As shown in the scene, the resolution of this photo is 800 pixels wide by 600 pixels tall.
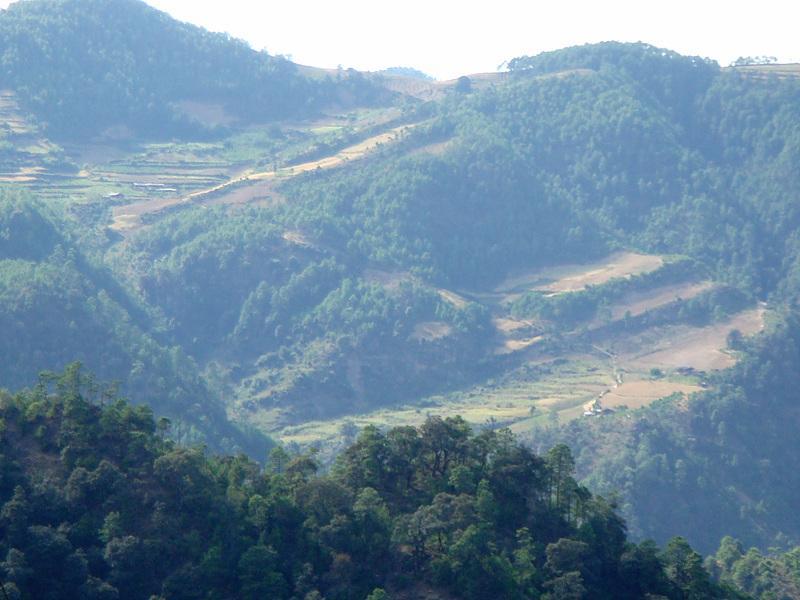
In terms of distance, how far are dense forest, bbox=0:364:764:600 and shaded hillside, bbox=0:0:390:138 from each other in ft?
322

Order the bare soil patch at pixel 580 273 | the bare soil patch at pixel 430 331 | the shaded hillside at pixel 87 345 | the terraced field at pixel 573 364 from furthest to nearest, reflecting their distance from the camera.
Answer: the bare soil patch at pixel 580 273
the bare soil patch at pixel 430 331
the terraced field at pixel 573 364
the shaded hillside at pixel 87 345

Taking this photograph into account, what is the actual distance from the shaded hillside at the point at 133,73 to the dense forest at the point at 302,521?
98.1m

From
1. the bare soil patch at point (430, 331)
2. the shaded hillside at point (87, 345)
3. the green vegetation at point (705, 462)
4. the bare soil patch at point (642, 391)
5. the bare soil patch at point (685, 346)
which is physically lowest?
the green vegetation at point (705, 462)

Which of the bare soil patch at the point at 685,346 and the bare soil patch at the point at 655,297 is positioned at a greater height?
the bare soil patch at the point at 655,297

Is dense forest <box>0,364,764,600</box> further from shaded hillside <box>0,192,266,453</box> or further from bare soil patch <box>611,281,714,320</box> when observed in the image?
bare soil patch <box>611,281,714,320</box>

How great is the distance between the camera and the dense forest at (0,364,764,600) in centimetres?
4809

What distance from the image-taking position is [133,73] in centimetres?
15962

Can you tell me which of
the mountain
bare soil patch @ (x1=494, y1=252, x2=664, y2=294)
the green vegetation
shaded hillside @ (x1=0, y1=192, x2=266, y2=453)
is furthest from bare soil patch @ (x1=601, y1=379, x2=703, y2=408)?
shaded hillside @ (x1=0, y1=192, x2=266, y2=453)

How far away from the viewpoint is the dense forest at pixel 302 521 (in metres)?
48.1

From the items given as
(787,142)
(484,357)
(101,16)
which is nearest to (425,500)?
(484,357)

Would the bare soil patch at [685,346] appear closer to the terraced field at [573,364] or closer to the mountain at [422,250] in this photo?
the terraced field at [573,364]

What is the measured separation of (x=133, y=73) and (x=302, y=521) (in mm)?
116668

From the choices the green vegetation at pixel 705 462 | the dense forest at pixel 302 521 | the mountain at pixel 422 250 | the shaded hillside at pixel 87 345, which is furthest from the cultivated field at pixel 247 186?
the dense forest at pixel 302 521

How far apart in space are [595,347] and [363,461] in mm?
71183
